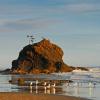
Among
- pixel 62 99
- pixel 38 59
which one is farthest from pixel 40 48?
pixel 62 99

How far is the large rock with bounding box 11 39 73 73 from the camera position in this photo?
157250 millimetres

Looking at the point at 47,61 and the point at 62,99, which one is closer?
the point at 62,99

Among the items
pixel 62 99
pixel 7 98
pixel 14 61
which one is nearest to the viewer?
pixel 7 98

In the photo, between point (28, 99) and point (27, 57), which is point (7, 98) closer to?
point (28, 99)

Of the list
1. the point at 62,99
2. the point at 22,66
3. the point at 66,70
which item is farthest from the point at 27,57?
the point at 62,99

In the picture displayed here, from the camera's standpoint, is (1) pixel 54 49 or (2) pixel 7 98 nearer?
(2) pixel 7 98

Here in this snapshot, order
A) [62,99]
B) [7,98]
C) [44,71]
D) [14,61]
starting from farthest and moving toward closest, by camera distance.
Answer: [14,61] < [44,71] < [62,99] < [7,98]

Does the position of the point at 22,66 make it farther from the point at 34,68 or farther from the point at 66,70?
the point at 66,70

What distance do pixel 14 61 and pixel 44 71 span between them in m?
17.4

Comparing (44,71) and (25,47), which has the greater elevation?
(25,47)

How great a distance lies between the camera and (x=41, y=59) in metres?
158

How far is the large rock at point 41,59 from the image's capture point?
15725cm

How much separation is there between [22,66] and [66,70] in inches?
704

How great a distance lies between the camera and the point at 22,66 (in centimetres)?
16050
